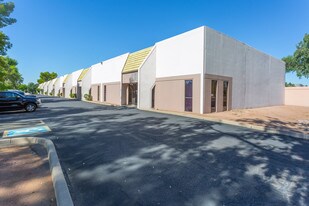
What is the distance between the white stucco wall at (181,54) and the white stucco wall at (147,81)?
1.57 feet

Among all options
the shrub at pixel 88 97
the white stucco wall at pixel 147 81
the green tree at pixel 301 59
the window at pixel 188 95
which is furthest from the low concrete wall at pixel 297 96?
the shrub at pixel 88 97

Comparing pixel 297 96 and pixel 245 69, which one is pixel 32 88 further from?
pixel 297 96

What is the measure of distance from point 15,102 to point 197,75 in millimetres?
13811

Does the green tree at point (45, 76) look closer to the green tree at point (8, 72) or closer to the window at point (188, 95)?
the green tree at point (8, 72)

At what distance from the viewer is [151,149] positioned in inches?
204

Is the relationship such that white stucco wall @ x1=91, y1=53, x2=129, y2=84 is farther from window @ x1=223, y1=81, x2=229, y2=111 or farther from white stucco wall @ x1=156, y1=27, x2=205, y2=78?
window @ x1=223, y1=81, x2=229, y2=111

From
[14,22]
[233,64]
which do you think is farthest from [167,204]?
[14,22]

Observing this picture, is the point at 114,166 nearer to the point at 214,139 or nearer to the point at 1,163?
the point at 1,163

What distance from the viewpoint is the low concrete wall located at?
25016mm

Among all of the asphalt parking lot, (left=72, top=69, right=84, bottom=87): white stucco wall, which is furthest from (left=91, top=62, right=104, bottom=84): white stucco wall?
the asphalt parking lot

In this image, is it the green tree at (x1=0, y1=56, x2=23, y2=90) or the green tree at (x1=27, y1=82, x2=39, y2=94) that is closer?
the green tree at (x1=0, y1=56, x2=23, y2=90)

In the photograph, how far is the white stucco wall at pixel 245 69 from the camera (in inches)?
530

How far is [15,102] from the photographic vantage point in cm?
1319

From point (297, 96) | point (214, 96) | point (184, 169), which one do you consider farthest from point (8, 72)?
point (297, 96)
